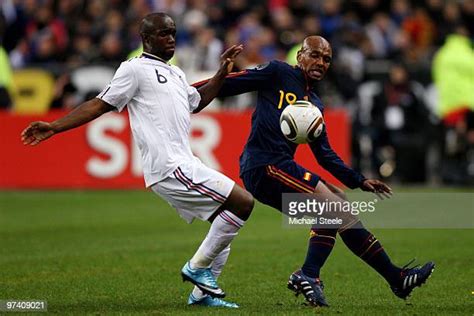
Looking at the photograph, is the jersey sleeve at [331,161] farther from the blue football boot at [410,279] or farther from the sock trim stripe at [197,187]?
the sock trim stripe at [197,187]

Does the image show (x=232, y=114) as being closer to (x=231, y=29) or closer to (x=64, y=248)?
(x=231, y=29)

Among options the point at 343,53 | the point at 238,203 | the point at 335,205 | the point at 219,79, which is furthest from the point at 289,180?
the point at 343,53

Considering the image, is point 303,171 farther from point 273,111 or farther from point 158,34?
point 158,34

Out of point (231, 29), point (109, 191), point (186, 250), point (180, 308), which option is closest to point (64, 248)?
point (186, 250)

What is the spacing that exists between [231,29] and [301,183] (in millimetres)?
15341

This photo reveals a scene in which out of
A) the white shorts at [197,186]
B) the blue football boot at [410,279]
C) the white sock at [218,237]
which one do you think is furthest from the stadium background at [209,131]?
the white shorts at [197,186]

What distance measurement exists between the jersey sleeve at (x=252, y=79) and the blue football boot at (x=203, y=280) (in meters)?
1.48

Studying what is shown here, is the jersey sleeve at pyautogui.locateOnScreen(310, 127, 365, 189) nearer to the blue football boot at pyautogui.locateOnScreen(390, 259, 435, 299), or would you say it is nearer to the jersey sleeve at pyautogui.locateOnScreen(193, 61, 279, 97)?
the jersey sleeve at pyautogui.locateOnScreen(193, 61, 279, 97)

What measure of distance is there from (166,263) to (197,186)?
331cm

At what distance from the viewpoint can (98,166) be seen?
1975 cm

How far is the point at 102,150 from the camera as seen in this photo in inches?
772

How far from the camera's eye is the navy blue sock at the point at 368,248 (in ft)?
28.6

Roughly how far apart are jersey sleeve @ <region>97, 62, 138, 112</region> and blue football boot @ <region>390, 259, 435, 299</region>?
258 centimetres

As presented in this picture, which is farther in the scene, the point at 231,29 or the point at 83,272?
the point at 231,29
